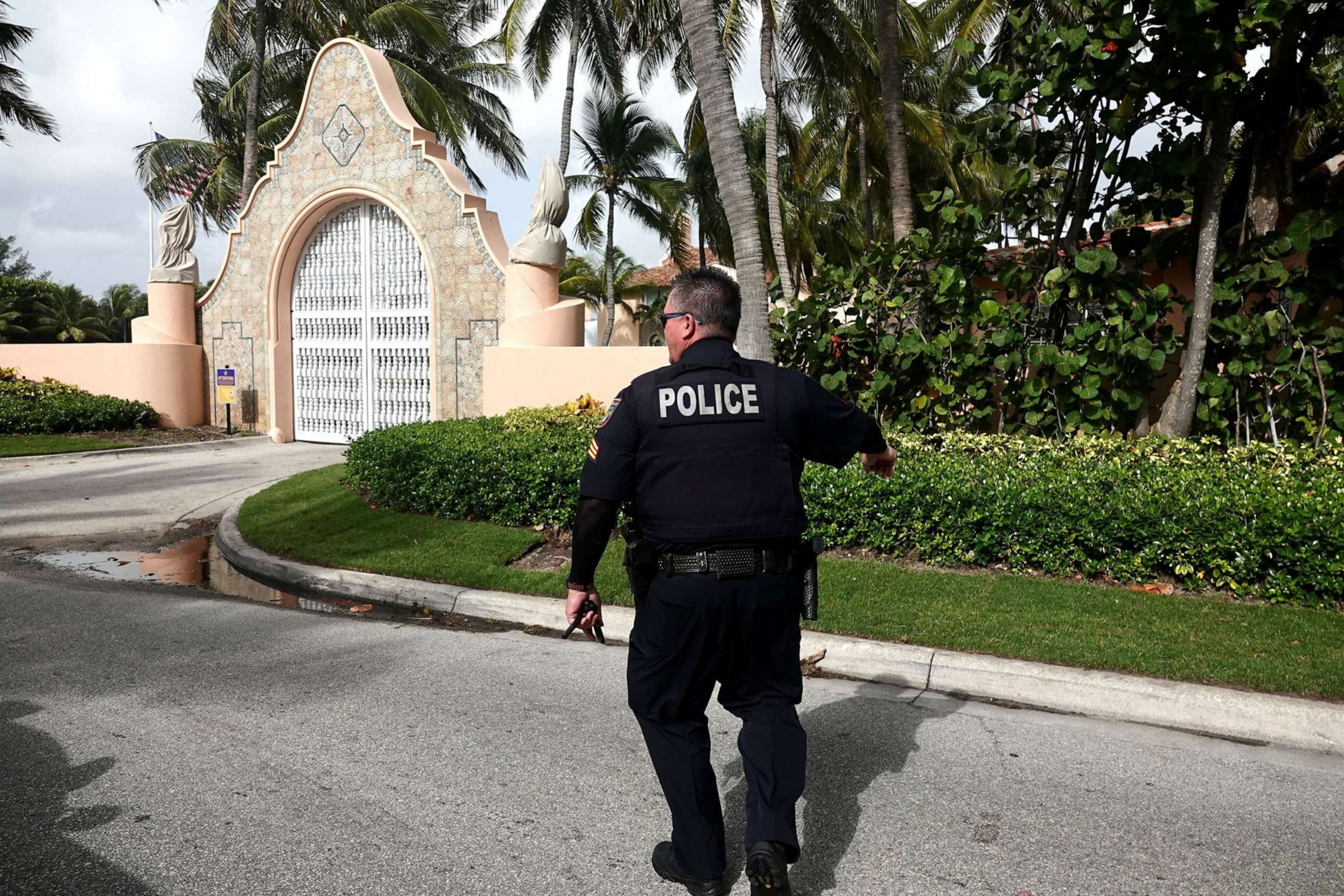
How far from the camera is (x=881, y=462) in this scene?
321cm

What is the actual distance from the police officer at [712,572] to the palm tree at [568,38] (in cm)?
1920

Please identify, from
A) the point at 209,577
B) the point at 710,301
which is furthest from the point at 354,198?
the point at 710,301

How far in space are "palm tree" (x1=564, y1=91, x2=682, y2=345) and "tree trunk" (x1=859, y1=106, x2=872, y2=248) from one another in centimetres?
595

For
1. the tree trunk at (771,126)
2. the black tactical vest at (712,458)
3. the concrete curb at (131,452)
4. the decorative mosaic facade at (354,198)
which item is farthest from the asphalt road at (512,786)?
the tree trunk at (771,126)

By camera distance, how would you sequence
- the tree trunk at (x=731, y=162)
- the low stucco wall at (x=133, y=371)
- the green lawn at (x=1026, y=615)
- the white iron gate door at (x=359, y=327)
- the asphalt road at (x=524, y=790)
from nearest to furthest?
the asphalt road at (x=524, y=790), the green lawn at (x=1026, y=615), the tree trunk at (x=731, y=162), the white iron gate door at (x=359, y=327), the low stucco wall at (x=133, y=371)

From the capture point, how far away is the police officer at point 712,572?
8.89ft

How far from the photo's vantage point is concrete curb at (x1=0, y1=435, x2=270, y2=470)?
45.9 feet

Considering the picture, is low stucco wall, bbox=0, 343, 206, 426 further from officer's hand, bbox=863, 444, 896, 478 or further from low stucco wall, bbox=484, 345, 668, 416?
officer's hand, bbox=863, 444, 896, 478

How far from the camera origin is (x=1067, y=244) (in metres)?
8.38

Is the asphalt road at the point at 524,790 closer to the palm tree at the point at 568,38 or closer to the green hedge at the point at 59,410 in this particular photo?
the green hedge at the point at 59,410

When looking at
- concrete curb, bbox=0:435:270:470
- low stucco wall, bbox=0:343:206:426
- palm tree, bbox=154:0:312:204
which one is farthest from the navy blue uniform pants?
palm tree, bbox=154:0:312:204

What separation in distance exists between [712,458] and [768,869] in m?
1.14

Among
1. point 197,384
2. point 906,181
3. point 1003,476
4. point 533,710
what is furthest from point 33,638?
point 197,384

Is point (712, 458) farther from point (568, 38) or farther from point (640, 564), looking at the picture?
point (568, 38)
